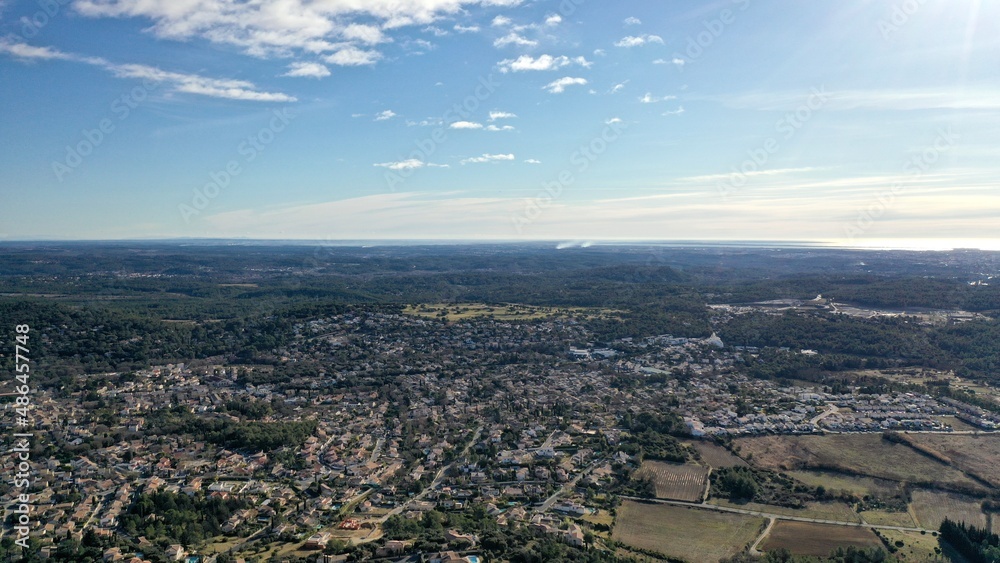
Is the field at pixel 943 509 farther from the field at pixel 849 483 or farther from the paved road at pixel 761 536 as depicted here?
the paved road at pixel 761 536

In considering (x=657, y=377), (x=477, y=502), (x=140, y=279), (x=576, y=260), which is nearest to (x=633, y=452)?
(x=477, y=502)

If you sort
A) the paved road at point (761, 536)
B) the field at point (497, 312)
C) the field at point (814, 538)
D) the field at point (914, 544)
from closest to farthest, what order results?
the field at point (914, 544) < the paved road at point (761, 536) < the field at point (814, 538) < the field at point (497, 312)

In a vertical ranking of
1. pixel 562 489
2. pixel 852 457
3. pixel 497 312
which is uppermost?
pixel 497 312

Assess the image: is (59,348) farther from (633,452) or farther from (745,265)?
(745,265)

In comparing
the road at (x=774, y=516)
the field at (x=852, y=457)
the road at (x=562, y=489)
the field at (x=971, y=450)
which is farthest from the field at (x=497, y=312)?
the road at (x=774, y=516)

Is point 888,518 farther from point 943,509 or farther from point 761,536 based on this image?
point 761,536

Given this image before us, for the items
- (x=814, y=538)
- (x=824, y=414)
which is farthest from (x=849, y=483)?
(x=824, y=414)
